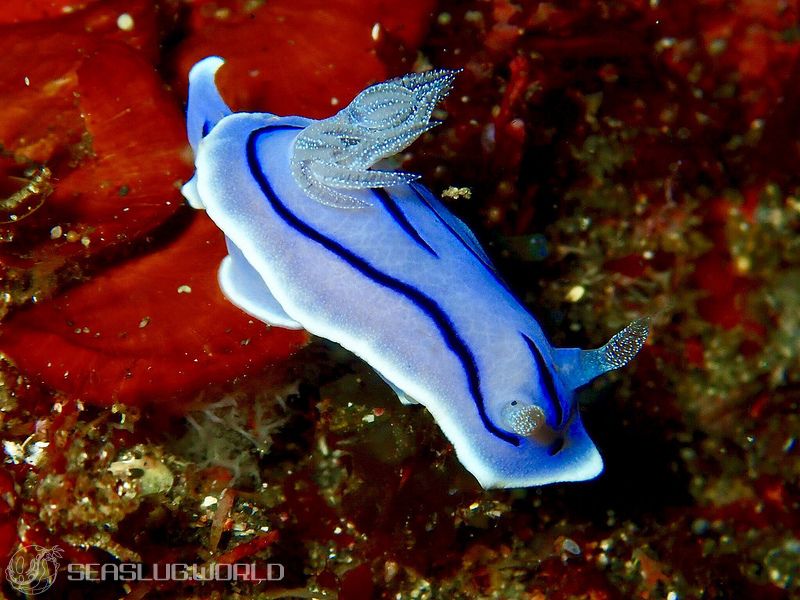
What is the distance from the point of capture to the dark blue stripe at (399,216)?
2.76m

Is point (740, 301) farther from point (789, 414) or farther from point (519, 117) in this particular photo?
point (519, 117)

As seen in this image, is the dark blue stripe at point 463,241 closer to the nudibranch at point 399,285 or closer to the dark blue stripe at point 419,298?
the nudibranch at point 399,285

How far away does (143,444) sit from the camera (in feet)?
11.6

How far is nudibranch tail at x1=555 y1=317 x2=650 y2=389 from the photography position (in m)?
2.80

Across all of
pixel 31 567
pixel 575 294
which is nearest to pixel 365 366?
pixel 575 294

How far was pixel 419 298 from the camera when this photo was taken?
2637mm

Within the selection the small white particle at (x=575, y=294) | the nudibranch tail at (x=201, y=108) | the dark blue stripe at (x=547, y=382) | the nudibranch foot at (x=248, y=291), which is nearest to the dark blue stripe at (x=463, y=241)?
the dark blue stripe at (x=547, y=382)

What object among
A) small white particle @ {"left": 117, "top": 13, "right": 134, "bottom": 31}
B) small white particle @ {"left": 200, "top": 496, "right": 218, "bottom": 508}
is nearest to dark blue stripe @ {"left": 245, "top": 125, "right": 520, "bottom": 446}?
small white particle @ {"left": 117, "top": 13, "right": 134, "bottom": 31}

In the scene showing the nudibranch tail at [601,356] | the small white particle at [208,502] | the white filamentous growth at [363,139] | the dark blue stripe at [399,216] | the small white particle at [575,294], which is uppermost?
the white filamentous growth at [363,139]

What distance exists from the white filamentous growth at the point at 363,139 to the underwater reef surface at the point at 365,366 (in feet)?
2.65

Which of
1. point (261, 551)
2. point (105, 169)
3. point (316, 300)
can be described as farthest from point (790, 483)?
point (105, 169)

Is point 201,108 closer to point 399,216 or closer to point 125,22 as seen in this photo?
point 125,22

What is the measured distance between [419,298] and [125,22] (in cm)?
218

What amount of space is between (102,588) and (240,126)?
8.86ft
